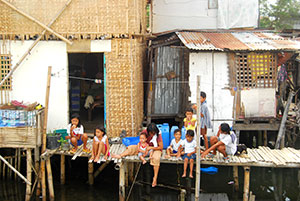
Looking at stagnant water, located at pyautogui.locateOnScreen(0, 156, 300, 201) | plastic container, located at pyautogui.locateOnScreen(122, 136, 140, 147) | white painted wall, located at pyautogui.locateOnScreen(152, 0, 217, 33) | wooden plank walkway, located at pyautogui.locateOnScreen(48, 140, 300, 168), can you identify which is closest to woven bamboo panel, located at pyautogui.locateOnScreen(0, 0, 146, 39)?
plastic container, located at pyautogui.locateOnScreen(122, 136, 140, 147)

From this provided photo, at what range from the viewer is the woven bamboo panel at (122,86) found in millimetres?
9297

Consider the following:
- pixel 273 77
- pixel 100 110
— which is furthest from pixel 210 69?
pixel 100 110

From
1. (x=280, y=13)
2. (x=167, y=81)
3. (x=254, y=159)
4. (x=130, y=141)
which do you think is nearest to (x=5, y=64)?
(x=130, y=141)

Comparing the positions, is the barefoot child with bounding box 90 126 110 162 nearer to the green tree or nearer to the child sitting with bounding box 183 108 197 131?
the child sitting with bounding box 183 108 197 131

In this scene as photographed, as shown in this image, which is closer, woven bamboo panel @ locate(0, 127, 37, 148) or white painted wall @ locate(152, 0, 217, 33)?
woven bamboo panel @ locate(0, 127, 37, 148)

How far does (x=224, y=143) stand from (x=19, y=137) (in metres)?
5.20

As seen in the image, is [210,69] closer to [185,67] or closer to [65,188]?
[185,67]

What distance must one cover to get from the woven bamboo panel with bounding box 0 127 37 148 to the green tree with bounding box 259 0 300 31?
1973cm

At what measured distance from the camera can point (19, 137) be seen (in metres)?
8.53

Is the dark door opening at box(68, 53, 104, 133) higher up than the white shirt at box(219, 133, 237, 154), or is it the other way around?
the dark door opening at box(68, 53, 104, 133)

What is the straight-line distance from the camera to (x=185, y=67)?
11.6 metres

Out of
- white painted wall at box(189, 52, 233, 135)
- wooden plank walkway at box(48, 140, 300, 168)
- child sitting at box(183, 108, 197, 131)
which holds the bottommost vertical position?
wooden plank walkway at box(48, 140, 300, 168)

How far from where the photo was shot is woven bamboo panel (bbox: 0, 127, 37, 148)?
8477mm

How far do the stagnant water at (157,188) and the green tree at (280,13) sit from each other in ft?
48.2
